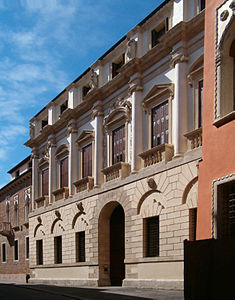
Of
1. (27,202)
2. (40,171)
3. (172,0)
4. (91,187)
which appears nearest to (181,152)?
(172,0)

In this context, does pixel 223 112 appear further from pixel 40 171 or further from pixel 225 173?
pixel 40 171

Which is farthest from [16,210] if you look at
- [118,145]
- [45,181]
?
[118,145]

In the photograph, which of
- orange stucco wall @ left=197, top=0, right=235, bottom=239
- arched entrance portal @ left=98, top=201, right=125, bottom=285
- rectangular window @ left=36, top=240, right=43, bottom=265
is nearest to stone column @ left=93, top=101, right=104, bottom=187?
arched entrance portal @ left=98, top=201, right=125, bottom=285

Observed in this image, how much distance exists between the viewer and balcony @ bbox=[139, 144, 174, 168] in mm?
19422

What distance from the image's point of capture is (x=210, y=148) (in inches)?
489

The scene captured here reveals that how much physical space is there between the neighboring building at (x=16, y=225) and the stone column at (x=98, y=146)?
42.6 feet

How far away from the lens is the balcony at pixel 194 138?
58.3 ft

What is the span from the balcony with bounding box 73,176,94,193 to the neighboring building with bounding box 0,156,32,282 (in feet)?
35.4

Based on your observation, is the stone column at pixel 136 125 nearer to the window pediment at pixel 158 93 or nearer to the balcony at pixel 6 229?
the window pediment at pixel 158 93

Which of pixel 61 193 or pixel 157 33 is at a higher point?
pixel 157 33

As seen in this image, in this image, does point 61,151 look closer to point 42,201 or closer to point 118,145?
point 42,201

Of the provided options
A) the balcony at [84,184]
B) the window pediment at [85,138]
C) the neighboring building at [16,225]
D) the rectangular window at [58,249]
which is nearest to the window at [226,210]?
the balcony at [84,184]

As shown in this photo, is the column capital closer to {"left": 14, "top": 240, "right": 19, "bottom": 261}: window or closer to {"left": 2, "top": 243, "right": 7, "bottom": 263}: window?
{"left": 14, "top": 240, "right": 19, "bottom": 261}: window

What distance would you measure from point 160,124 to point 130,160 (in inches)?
102
